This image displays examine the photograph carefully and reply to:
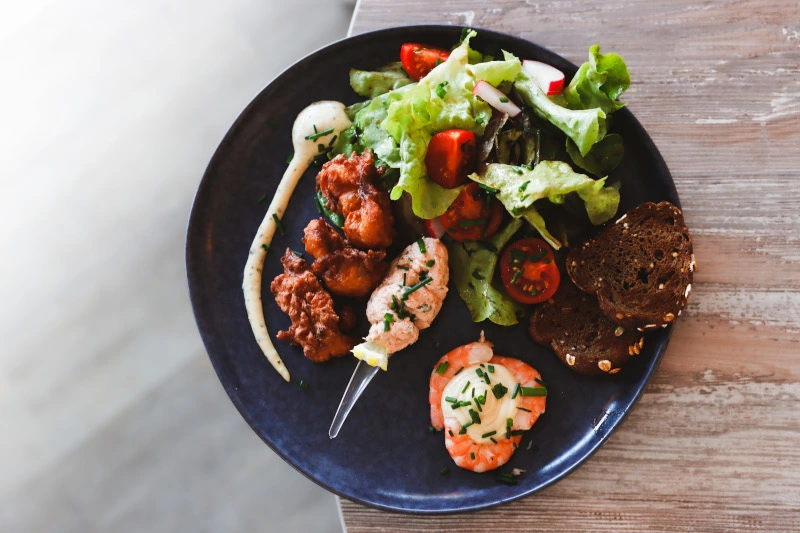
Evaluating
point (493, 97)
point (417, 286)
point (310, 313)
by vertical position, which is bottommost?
point (417, 286)

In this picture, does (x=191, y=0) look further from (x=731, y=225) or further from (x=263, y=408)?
(x=731, y=225)

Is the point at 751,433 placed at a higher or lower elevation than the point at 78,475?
lower

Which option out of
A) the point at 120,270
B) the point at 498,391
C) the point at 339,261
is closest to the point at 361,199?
the point at 339,261

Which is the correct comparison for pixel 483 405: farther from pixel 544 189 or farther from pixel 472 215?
pixel 544 189

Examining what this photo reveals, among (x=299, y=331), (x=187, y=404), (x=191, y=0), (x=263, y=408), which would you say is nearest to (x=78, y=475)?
(x=187, y=404)

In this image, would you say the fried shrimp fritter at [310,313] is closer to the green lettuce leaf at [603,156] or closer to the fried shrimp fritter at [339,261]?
the fried shrimp fritter at [339,261]

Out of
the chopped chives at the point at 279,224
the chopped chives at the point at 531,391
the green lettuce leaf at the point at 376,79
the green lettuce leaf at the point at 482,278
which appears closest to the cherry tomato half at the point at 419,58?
the green lettuce leaf at the point at 376,79
